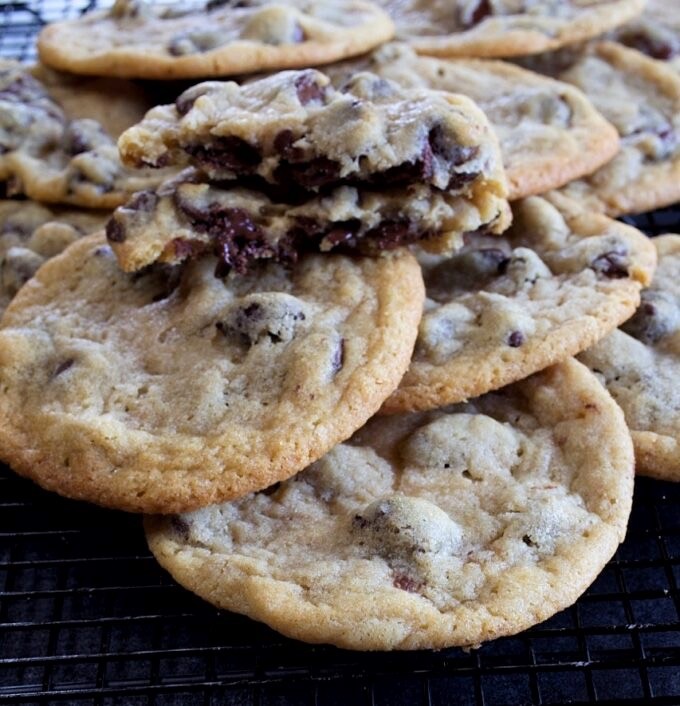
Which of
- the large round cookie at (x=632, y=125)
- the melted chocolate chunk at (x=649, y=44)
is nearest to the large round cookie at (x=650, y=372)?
the large round cookie at (x=632, y=125)

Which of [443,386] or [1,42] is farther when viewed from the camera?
[1,42]

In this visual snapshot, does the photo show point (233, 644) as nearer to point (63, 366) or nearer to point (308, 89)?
point (63, 366)

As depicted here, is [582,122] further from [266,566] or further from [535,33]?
[266,566]

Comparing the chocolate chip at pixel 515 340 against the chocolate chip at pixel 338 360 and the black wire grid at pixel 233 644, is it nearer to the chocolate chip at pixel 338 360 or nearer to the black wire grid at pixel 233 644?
the chocolate chip at pixel 338 360

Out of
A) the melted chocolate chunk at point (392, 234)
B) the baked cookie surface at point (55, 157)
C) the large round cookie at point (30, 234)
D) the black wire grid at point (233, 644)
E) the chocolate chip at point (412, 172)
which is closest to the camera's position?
the black wire grid at point (233, 644)

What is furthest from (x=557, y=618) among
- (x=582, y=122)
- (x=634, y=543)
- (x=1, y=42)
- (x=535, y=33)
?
(x=1, y=42)

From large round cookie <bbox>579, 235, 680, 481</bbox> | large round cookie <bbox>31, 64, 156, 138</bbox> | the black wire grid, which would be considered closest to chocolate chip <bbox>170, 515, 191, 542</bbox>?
the black wire grid
